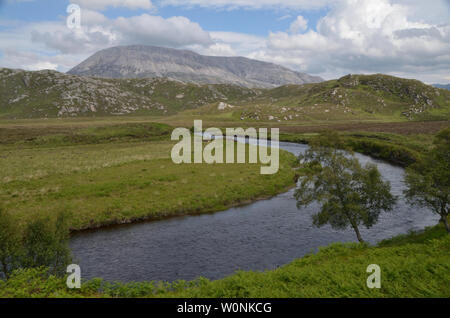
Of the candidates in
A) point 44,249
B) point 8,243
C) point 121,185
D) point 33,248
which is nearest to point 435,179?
point 44,249

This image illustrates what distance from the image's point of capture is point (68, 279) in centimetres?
2088

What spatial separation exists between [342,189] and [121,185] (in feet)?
129

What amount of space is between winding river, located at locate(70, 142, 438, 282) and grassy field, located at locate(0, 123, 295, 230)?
3464mm

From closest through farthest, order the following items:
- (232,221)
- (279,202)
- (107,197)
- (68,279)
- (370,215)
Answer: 1. (68,279)
2. (370,215)
3. (232,221)
4. (107,197)
5. (279,202)

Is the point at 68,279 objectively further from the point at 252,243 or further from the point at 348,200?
the point at 348,200

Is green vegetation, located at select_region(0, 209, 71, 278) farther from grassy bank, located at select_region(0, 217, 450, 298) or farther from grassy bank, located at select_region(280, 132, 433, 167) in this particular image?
grassy bank, located at select_region(280, 132, 433, 167)

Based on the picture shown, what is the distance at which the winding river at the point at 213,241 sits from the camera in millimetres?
29750

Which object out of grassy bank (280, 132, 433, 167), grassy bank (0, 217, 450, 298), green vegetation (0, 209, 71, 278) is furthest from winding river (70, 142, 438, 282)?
grassy bank (280, 132, 433, 167)

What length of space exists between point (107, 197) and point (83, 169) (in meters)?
20.8

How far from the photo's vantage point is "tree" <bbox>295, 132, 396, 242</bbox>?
32.8 metres

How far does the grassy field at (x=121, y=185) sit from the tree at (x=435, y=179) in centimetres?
2774
